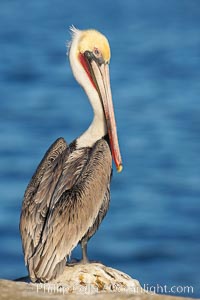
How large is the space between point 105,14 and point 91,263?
847 inches

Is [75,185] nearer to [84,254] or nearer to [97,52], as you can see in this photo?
[84,254]

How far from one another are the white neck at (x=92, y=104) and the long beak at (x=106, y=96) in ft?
0.18

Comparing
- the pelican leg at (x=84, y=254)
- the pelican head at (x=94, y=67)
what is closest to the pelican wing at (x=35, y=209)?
the pelican leg at (x=84, y=254)

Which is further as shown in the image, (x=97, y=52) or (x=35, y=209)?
(x=97, y=52)

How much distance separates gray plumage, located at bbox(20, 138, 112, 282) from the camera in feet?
36.3

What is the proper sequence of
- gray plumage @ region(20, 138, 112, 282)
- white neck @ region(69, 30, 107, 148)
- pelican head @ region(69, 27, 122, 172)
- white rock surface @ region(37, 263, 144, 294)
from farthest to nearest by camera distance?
1. pelican head @ region(69, 27, 122, 172)
2. white neck @ region(69, 30, 107, 148)
3. gray plumage @ region(20, 138, 112, 282)
4. white rock surface @ region(37, 263, 144, 294)

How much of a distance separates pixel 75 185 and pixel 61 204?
31 centimetres

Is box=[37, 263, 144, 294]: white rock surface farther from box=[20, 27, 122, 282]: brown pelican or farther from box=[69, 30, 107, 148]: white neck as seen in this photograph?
box=[69, 30, 107, 148]: white neck

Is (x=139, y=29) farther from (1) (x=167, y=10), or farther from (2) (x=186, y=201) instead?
(2) (x=186, y=201)

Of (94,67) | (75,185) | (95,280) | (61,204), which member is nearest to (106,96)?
(94,67)

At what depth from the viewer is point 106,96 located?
12.4 meters

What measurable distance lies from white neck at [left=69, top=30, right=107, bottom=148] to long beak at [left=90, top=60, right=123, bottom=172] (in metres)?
0.05

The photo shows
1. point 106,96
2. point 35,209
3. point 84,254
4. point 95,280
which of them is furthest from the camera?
point 106,96

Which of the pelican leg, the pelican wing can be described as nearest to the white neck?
the pelican wing
